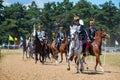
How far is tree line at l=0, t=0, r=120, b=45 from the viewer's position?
119 meters

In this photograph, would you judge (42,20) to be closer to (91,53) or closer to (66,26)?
(66,26)

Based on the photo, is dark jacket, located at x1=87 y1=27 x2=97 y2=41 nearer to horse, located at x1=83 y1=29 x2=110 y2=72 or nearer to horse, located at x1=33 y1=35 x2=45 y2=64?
horse, located at x1=83 y1=29 x2=110 y2=72

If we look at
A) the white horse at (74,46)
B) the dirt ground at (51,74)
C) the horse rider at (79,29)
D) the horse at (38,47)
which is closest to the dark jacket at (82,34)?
the horse rider at (79,29)

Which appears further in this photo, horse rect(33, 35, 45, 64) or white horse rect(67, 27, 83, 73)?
horse rect(33, 35, 45, 64)

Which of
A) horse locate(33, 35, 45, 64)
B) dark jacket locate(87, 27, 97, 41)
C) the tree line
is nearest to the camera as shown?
dark jacket locate(87, 27, 97, 41)

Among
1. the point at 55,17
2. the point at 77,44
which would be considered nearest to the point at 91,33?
the point at 77,44

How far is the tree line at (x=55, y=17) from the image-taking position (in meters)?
119

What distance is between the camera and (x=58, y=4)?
5497 inches

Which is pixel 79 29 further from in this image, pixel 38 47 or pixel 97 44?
pixel 38 47

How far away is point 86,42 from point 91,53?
960 mm

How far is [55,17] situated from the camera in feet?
416

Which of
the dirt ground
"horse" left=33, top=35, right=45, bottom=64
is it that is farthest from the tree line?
the dirt ground

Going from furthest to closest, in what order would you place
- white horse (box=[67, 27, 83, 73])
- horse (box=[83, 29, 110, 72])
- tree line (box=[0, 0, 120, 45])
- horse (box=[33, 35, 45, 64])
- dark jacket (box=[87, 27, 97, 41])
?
tree line (box=[0, 0, 120, 45])
horse (box=[33, 35, 45, 64])
dark jacket (box=[87, 27, 97, 41])
horse (box=[83, 29, 110, 72])
white horse (box=[67, 27, 83, 73])

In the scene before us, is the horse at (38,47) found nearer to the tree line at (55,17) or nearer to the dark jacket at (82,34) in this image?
the dark jacket at (82,34)
